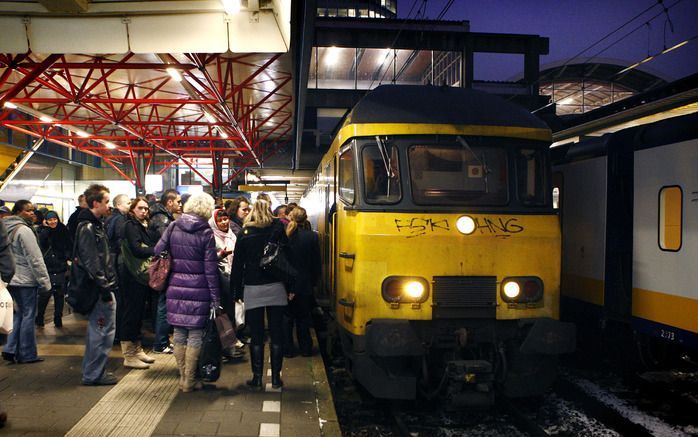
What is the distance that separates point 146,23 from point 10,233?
2.80 meters

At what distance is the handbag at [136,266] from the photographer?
667 centimetres

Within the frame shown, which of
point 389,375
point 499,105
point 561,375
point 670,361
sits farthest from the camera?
point 561,375

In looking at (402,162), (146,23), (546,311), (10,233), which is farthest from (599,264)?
(10,233)

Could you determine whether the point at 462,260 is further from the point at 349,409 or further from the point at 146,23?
the point at 146,23

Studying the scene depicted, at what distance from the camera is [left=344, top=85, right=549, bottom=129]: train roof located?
5762mm

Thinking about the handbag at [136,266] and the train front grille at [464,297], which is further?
the handbag at [136,266]

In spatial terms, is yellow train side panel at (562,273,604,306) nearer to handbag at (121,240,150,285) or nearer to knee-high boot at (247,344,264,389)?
knee-high boot at (247,344,264,389)

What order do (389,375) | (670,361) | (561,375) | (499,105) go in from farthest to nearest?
(561,375) → (670,361) → (499,105) → (389,375)

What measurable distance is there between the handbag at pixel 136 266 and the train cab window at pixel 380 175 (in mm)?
2873

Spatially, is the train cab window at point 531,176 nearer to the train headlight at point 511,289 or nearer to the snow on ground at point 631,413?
the train headlight at point 511,289

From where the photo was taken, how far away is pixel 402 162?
5.67 m

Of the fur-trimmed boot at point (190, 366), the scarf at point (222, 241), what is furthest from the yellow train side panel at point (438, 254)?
the scarf at point (222, 241)

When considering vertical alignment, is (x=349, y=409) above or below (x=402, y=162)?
below

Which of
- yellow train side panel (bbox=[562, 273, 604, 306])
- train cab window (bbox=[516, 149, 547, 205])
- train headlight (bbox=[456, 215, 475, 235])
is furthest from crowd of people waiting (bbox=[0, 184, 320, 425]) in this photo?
yellow train side panel (bbox=[562, 273, 604, 306])
